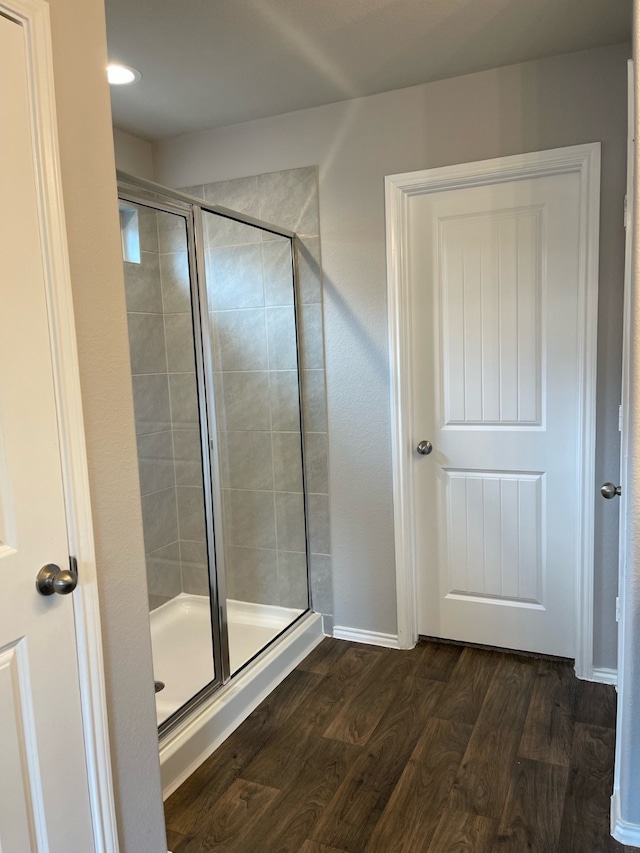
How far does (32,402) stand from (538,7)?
1938mm

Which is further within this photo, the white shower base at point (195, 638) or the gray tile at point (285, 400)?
the gray tile at point (285, 400)

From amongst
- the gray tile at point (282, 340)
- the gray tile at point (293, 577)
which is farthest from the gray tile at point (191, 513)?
the gray tile at point (282, 340)

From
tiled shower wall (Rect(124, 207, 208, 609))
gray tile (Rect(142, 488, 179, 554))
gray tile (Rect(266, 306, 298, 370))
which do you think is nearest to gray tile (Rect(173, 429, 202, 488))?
tiled shower wall (Rect(124, 207, 208, 609))

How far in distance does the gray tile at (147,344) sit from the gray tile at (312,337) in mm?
645

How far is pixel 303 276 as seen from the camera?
9.31 ft

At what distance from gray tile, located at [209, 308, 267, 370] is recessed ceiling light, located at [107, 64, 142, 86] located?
0.96 meters

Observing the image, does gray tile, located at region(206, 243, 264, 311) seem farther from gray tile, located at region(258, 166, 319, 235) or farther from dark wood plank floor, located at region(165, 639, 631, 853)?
dark wood plank floor, located at region(165, 639, 631, 853)

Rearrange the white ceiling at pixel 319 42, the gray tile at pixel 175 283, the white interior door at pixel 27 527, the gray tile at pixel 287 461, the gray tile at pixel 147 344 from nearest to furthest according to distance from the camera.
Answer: the white interior door at pixel 27 527, the white ceiling at pixel 319 42, the gray tile at pixel 175 283, the gray tile at pixel 147 344, the gray tile at pixel 287 461

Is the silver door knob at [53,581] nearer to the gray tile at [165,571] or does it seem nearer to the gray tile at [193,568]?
the gray tile at [193,568]

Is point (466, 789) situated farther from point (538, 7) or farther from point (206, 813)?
point (538, 7)

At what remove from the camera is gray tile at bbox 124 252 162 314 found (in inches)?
110

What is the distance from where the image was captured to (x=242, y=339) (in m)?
2.90

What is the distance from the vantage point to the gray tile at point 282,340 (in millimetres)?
2871

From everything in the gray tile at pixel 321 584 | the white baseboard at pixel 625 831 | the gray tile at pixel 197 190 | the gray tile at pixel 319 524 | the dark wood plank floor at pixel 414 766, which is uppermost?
the gray tile at pixel 197 190
